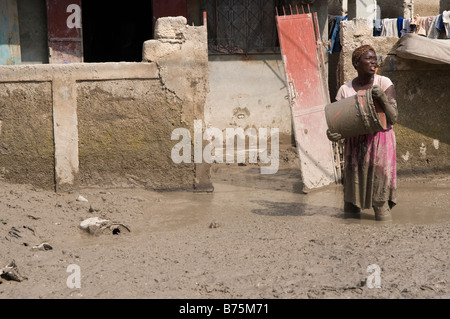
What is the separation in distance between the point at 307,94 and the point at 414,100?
1227mm

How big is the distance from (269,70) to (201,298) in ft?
22.1

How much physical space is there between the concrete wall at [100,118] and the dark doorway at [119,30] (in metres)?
6.99

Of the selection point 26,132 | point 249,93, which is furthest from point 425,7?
point 26,132

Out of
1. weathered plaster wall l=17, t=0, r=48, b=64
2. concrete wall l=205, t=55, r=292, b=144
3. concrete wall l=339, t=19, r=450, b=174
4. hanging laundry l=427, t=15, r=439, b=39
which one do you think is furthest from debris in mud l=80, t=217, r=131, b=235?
hanging laundry l=427, t=15, r=439, b=39

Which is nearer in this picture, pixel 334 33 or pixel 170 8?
pixel 170 8

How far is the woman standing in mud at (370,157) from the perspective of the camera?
5.11 meters

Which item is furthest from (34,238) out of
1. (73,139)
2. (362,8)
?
(362,8)

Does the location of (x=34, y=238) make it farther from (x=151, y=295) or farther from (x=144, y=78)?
(x=144, y=78)

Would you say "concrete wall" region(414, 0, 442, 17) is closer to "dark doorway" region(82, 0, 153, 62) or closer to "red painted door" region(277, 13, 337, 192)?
"dark doorway" region(82, 0, 153, 62)

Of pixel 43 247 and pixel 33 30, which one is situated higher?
pixel 33 30

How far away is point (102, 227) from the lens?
520 cm

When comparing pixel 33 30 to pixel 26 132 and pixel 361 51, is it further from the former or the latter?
pixel 361 51

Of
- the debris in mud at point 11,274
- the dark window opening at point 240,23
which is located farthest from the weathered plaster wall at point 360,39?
the debris in mud at point 11,274

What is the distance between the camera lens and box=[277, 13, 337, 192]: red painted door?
22.7 feet
